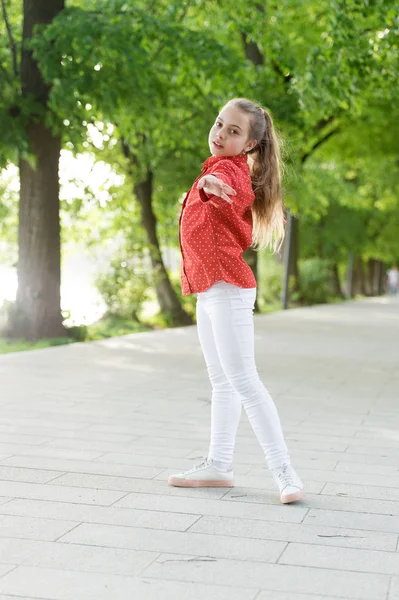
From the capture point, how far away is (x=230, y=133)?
509 cm

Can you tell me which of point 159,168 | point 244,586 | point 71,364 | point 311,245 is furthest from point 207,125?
point 311,245

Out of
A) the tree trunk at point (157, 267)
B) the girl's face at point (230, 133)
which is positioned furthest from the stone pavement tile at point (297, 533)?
the tree trunk at point (157, 267)

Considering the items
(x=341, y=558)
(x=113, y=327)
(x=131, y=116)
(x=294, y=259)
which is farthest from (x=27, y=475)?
(x=294, y=259)

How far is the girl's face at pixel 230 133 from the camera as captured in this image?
507 centimetres

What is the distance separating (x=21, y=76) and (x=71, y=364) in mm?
4996

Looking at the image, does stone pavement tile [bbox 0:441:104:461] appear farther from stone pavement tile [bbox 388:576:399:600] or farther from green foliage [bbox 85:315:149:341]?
green foliage [bbox 85:315:149:341]

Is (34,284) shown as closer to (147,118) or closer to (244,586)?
(147,118)

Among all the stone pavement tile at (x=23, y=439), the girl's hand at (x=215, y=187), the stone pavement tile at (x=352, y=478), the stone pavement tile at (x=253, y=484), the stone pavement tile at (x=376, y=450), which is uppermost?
the girl's hand at (x=215, y=187)

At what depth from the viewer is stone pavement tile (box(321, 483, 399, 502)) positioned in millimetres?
5265

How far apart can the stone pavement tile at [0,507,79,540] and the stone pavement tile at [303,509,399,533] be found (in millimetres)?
1090

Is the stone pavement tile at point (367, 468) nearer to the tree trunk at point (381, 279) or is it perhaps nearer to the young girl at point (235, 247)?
the young girl at point (235, 247)

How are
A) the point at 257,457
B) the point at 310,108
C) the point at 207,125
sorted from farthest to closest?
the point at 207,125 → the point at 310,108 → the point at 257,457

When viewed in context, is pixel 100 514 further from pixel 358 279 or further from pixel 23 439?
pixel 358 279

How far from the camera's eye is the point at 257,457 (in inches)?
249
